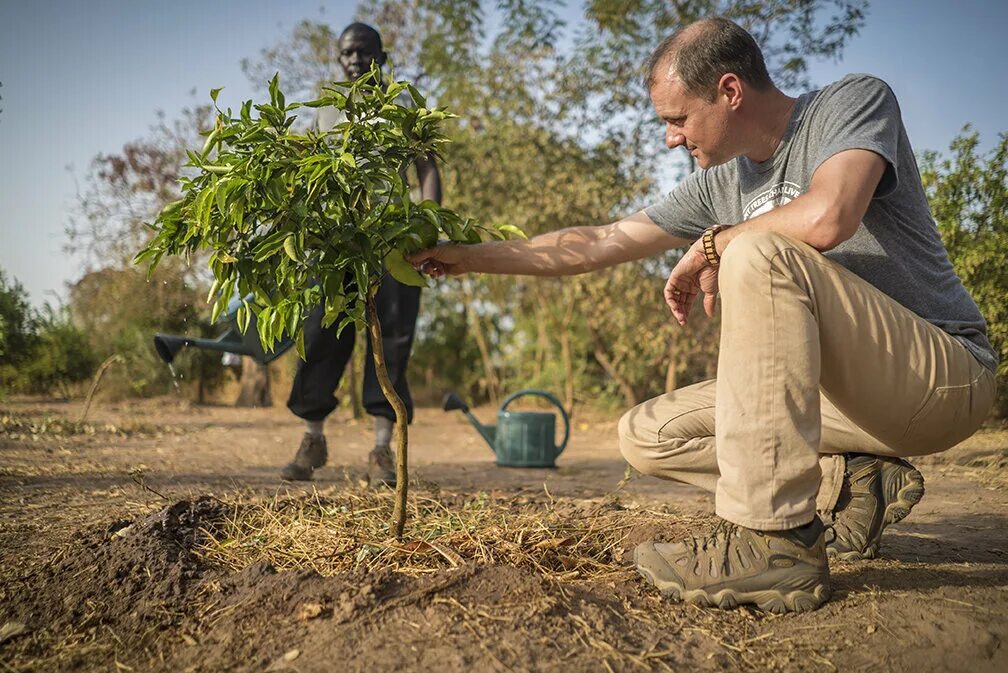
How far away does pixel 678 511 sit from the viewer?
3.35 m

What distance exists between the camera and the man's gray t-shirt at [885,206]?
225cm

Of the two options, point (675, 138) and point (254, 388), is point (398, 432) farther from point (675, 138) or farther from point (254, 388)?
point (254, 388)

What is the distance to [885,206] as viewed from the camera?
2.38 meters

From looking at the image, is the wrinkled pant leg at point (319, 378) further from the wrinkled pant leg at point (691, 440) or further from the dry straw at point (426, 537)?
the wrinkled pant leg at point (691, 440)

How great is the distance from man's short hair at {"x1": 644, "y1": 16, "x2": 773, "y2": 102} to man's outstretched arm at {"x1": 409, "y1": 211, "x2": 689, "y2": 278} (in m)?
0.64

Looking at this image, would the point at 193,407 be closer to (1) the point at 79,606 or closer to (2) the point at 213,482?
(2) the point at 213,482

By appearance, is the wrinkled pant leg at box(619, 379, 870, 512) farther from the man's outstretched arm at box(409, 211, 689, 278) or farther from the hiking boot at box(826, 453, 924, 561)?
the man's outstretched arm at box(409, 211, 689, 278)

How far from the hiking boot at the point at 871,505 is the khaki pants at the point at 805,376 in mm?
160

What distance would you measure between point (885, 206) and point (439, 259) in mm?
1368

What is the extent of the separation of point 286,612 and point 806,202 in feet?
5.56

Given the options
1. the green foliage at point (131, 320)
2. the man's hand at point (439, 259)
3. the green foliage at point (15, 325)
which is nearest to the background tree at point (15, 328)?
the green foliage at point (15, 325)

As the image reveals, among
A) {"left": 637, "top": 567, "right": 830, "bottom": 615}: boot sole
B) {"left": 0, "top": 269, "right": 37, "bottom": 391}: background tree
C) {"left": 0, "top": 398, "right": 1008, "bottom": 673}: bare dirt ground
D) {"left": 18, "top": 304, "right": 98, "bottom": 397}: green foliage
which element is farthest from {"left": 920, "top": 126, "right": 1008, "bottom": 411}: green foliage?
{"left": 18, "top": 304, "right": 98, "bottom": 397}: green foliage

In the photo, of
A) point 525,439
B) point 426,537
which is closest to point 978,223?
point 525,439

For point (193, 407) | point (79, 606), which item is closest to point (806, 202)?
point (79, 606)
